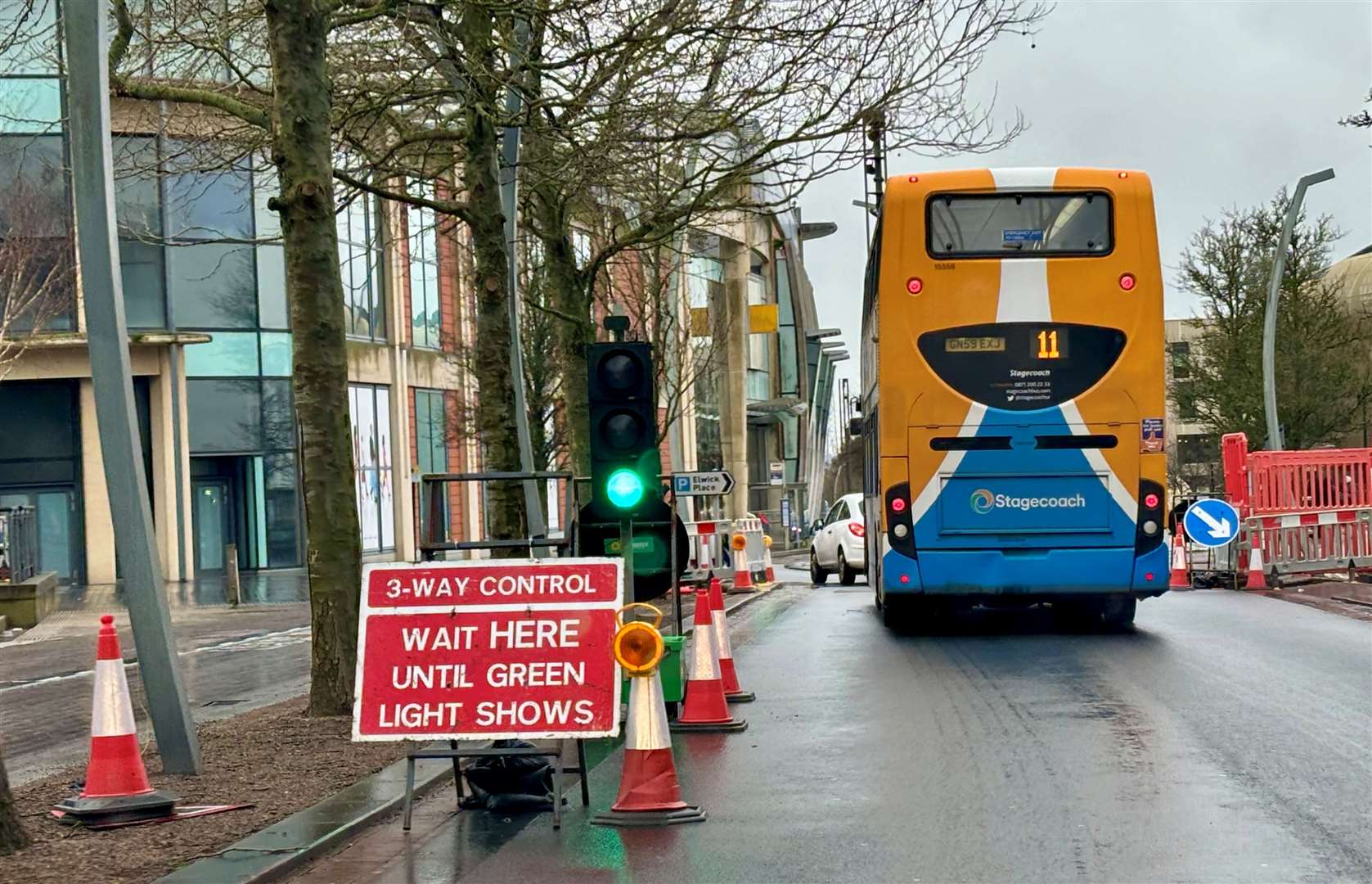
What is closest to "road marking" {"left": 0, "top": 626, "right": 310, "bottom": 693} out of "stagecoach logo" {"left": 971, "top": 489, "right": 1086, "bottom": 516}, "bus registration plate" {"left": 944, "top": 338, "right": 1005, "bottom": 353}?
"stagecoach logo" {"left": 971, "top": 489, "right": 1086, "bottom": 516}

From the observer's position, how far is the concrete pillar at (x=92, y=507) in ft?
125

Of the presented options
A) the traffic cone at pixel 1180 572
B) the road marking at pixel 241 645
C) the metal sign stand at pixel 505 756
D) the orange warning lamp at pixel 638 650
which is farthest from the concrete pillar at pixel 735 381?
the orange warning lamp at pixel 638 650

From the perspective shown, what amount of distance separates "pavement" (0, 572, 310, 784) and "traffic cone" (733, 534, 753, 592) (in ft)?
23.8

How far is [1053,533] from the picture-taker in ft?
53.9

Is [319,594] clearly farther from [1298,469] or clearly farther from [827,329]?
[827,329]

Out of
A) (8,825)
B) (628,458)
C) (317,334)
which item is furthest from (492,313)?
(8,825)

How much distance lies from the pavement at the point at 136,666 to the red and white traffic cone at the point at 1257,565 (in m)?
13.7

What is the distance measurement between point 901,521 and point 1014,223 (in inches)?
119

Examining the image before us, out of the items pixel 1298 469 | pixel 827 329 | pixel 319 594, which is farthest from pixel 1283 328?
pixel 827 329

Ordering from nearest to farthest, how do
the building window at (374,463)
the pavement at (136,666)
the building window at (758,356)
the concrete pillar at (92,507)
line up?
the pavement at (136,666) < the concrete pillar at (92,507) < the building window at (374,463) < the building window at (758,356)

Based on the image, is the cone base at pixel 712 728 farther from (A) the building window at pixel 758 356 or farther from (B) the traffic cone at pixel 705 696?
(A) the building window at pixel 758 356

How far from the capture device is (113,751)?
840 cm

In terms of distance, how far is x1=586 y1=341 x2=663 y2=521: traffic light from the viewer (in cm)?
1220

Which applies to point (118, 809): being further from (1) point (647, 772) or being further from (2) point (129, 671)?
(2) point (129, 671)
